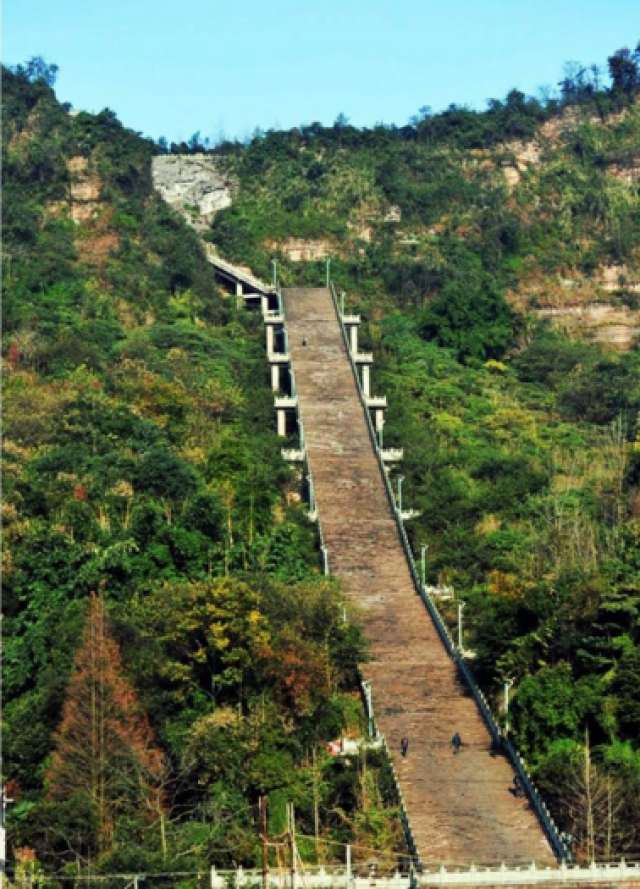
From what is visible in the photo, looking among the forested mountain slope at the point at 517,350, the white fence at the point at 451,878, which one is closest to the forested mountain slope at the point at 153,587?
the white fence at the point at 451,878

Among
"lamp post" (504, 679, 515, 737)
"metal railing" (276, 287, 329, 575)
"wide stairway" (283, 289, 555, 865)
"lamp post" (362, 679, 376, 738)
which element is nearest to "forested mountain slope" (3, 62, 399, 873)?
"lamp post" (362, 679, 376, 738)

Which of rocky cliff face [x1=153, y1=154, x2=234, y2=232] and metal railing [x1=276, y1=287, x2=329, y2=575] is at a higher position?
rocky cliff face [x1=153, y1=154, x2=234, y2=232]

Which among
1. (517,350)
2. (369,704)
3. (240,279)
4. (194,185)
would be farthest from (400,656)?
(194,185)

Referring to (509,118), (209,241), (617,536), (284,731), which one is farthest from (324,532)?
(509,118)

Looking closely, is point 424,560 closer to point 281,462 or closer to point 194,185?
point 281,462

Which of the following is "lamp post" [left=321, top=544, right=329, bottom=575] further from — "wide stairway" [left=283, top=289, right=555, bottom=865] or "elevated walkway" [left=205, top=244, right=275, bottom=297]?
"elevated walkway" [left=205, top=244, right=275, bottom=297]

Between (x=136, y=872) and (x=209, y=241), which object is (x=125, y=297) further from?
(x=136, y=872)

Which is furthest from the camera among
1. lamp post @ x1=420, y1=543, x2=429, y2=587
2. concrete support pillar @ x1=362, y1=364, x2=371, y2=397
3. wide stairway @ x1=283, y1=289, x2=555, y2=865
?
concrete support pillar @ x1=362, y1=364, x2=371, y2=397
